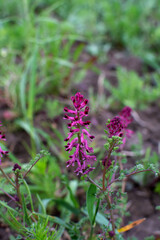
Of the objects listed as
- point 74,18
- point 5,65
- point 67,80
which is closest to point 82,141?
point 5,65

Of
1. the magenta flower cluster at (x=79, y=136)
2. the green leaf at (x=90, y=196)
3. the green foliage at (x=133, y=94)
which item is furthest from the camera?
the green foliage at (x=133, y=94)

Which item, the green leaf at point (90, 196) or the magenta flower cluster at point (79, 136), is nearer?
the magenta flower cluster at point (79, 136)

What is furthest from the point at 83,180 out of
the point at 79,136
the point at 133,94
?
the point at 133,94

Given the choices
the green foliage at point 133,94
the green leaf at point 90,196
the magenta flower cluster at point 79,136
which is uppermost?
the green foliage at point 133,94

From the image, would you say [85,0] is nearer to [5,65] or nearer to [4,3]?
[4,3]

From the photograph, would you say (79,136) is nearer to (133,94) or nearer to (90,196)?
(90,196)

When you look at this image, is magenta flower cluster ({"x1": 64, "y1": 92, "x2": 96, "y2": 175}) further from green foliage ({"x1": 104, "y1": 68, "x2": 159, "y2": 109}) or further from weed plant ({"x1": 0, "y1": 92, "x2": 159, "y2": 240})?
green foliage ({"x1": 104, "y1": 68, "x2": 159, "y2": 109})

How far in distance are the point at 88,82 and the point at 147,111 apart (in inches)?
37.8

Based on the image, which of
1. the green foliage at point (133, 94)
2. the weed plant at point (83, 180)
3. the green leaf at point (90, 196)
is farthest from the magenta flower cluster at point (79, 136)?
the green foliage at point (133, 94)

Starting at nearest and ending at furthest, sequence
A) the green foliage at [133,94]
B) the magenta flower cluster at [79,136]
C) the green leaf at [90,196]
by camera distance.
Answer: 1. the magenta flower cluster at [79,136]
2. the green leaf at [90,196]
3. the green foliage at [133,94]

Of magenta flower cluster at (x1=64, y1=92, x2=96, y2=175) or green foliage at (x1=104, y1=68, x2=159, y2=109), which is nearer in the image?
magenta flower cluster at (x1=64, y1=92, x2=96, y2=175)

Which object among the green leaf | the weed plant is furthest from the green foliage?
the green leaf

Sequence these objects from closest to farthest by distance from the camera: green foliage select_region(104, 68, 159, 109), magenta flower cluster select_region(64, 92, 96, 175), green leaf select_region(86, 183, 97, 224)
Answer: magenta flower cluster select_region(64, 92, 96, 175)
green leaf select_region(86, 183, 97, 224)
green foliage select_region(104, 68, 159, 109)

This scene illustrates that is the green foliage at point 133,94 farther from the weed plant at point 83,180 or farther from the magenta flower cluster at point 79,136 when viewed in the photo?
the magenta flower cluster at point 79,136
